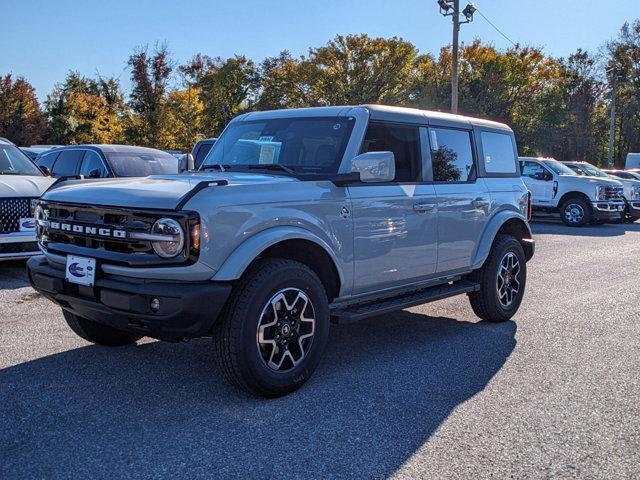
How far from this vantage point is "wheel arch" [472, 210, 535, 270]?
5.69 meters

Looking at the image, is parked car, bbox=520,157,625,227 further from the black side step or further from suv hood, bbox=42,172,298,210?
suv hood, bbox=42,172,298,210

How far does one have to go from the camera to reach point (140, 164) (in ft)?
33.6

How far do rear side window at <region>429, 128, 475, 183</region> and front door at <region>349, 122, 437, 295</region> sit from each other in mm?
234

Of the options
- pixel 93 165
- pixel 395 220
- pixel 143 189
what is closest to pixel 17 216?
pixel 93 165

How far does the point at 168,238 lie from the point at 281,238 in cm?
70

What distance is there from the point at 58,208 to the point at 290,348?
5.96 ft

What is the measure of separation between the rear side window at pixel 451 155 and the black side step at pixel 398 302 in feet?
3.15

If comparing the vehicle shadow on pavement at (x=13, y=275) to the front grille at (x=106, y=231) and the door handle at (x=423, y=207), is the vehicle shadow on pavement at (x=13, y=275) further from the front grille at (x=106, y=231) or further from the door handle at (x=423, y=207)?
the door handle at (x=423, y=207)

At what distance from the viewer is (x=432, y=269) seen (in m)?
5.13

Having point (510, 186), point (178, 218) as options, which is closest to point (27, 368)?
point (178, 218)

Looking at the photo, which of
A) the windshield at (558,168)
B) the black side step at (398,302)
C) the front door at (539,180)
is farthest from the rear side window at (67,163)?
the windshield at (558,168)

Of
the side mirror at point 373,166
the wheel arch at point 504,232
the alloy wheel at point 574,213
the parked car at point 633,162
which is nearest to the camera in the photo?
Result: the side mirror at point 373,166

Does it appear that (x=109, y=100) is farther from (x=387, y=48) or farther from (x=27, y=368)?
(x=27, y=368)

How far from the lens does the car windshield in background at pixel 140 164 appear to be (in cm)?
996
